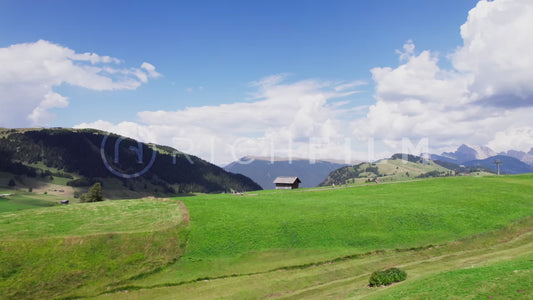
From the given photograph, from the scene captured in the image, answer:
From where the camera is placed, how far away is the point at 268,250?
182 ft

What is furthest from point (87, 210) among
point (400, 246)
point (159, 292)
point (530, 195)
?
point (530, 195)

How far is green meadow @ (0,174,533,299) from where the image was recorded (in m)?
41.3

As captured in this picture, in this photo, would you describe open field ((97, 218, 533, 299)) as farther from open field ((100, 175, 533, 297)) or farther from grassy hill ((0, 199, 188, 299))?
grassy hill ((0, 199, 188, 299))

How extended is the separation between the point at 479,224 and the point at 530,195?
37476 millimetres

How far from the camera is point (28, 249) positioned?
48906mm

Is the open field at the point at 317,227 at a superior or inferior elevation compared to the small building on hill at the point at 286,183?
inferior

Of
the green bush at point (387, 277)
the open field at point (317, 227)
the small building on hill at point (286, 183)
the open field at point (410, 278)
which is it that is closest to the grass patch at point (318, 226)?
the open field at point (317, 227)

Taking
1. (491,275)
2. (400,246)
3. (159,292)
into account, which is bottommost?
(159,292)

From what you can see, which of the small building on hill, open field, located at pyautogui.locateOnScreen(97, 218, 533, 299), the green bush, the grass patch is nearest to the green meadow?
open field, located at pyautogui.locateOnScreen(97, 218, 533, 299)

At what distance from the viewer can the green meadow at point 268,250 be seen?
41.3 meters

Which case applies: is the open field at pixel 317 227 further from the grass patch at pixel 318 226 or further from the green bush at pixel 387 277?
the green bush at pixel 387 277

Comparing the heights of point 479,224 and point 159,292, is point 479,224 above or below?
above

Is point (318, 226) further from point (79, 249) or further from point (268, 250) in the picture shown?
point (79, 249)

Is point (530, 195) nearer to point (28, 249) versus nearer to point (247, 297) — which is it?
point (247, 297)
